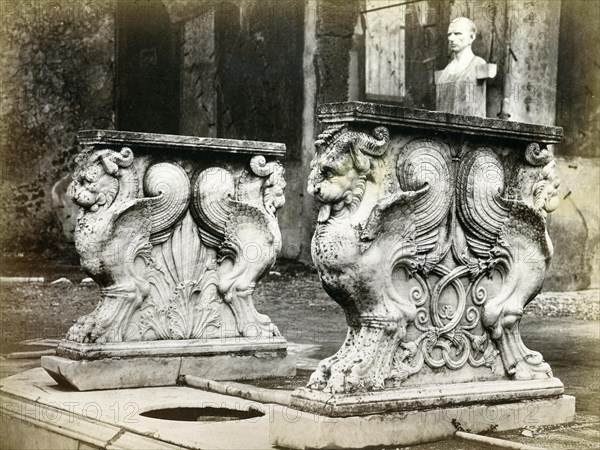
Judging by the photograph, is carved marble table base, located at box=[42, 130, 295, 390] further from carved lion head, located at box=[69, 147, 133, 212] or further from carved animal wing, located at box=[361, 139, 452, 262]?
carved animal wing, located at box=[361, 139, 452, 262]

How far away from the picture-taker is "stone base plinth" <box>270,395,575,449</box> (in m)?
5.20

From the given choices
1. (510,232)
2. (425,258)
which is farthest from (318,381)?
(510,232)

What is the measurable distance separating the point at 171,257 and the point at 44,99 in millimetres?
11024

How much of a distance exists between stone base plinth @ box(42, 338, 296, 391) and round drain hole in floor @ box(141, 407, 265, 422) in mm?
644

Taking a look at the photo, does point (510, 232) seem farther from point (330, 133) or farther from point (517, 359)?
point (330, 133)

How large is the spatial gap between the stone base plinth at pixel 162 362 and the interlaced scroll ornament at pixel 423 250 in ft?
6.29

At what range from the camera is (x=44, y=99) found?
703 inches

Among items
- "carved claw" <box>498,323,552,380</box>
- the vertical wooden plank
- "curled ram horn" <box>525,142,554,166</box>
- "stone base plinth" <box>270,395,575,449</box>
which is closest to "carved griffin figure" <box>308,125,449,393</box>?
"stone base plinth" <box>270,395,575,449</box>

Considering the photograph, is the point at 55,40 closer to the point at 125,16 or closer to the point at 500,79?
the point at 125,16

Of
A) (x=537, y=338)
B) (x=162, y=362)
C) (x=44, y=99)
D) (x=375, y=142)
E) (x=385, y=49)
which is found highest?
(x=385, y=49)

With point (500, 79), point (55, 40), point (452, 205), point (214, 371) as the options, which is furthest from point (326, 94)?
point (452, 205)

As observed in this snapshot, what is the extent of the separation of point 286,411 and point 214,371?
210 centimetres

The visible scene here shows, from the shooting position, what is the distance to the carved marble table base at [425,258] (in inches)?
214

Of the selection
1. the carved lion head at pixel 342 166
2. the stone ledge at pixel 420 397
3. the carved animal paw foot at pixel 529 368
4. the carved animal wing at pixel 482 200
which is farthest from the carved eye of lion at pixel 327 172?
the carved animal paw foot at pixel 529 368
